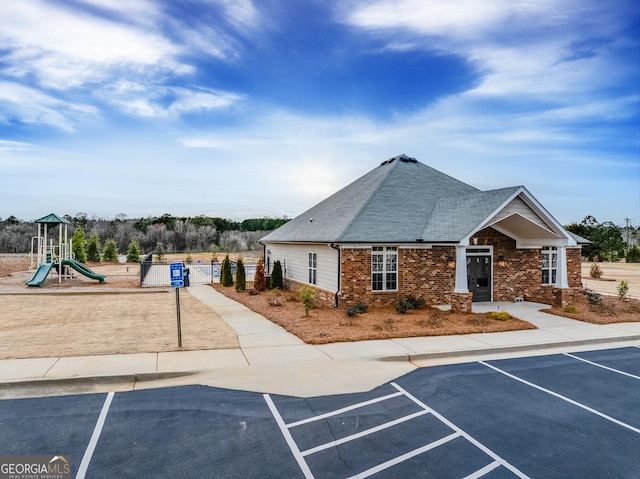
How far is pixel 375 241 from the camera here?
15656 millimetres

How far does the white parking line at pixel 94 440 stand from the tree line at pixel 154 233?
69002 mm

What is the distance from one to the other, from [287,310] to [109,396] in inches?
354

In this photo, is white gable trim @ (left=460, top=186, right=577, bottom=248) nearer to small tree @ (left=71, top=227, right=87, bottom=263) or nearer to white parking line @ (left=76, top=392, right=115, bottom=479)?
white parking line @ (left=76, top=392, right=115, bottom=479)

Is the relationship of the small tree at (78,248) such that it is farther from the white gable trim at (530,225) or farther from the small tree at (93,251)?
the white gable trim at (530,225)

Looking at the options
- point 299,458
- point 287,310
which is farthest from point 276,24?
point 299,458

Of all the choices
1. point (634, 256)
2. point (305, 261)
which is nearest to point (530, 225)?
point (305, 261)

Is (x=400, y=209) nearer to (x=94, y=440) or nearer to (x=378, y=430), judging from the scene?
(x=378, y=430)

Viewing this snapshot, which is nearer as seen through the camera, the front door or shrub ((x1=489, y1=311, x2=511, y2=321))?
shrub ((x1=489, y1=311, x2=511, y2=321))

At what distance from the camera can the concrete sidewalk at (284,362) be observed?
7.93m

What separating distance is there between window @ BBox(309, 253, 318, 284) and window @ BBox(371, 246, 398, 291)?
10.5ft

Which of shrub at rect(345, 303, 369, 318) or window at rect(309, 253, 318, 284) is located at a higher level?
window at rect(309, 253, 318, 284)

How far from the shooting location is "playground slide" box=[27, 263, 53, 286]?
919 inches

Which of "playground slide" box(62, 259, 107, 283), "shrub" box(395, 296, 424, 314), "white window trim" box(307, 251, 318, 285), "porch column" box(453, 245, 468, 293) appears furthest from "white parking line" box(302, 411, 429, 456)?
A: "playground slide" box(62, 259, 107, 283)

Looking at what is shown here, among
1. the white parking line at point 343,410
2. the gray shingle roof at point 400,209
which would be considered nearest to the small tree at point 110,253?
the gray shingle roof at point 400,209
